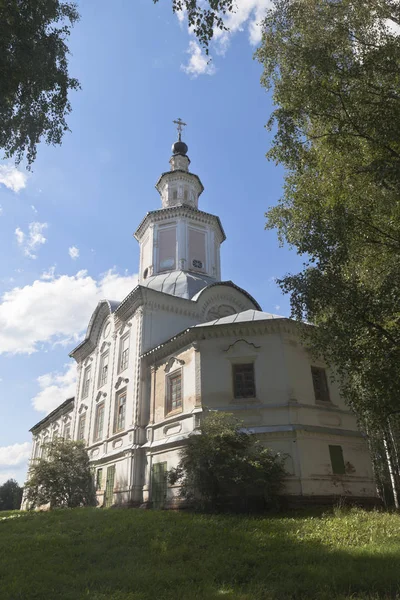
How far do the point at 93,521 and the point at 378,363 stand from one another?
889 cm

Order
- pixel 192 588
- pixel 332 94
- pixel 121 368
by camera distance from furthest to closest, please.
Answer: pixel 121 368, pixel 332 94, pixel 192 588

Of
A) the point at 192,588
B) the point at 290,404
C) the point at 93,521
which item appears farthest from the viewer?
the point at 290,404

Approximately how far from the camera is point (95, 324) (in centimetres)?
2688

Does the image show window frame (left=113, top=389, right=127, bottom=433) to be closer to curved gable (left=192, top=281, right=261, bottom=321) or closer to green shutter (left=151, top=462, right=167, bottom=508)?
green shutter (left=151, top=462, right=167, bottom=508)

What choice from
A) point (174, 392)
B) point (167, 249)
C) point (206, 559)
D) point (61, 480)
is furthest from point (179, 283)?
point (206, 559)

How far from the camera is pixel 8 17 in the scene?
8.40m

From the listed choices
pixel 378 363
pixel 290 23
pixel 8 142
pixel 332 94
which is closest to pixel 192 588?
pixel 378 363

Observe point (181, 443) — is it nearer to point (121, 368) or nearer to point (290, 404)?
point (290, 404)

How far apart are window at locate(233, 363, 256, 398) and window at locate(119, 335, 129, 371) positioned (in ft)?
23.1

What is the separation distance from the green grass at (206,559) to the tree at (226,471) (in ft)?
4.93

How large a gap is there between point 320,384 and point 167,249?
1288 cm

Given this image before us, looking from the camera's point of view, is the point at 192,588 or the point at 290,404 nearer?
the point at 192,588

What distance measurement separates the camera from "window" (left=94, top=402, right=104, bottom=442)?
2343 cm

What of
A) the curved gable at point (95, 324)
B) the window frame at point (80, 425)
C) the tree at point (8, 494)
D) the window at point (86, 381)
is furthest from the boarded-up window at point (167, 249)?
the tree at point (8, 494)
